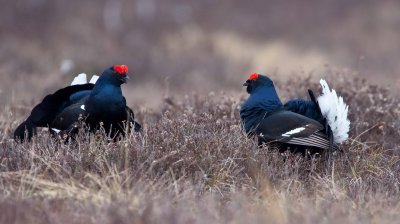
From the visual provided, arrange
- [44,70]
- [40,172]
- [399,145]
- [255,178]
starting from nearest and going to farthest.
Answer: [40,172], [255,178], [399,145], [44,70]

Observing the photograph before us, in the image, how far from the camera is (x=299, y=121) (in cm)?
624

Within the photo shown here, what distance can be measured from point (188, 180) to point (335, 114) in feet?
5.07

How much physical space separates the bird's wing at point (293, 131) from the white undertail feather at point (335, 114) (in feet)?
0.30

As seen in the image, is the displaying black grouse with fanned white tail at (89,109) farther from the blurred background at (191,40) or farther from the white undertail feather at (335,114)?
the blurred background at (191,40)

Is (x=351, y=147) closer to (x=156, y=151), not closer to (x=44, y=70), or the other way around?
(x=156, y=151)

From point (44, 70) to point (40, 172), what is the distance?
985 centimetres

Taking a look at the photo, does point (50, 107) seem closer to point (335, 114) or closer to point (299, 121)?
point (299, 121)

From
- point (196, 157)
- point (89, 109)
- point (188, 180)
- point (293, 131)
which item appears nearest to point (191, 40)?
point (89, 109)

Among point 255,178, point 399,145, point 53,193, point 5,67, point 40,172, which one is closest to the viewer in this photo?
point 53,193

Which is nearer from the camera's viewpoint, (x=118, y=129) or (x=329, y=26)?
(x=118, y=129)

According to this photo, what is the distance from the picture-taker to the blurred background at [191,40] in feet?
48.5

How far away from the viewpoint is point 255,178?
5.35 meters

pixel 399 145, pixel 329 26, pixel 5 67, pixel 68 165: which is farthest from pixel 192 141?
pixel 329 26

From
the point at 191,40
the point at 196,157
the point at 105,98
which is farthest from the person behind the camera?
the point at 191,40
